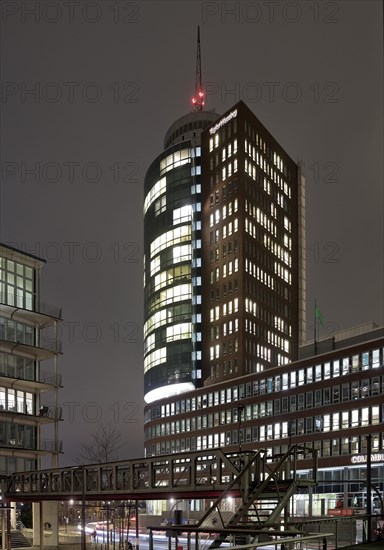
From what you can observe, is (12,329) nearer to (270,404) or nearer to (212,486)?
(212,486)

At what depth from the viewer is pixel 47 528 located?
190 ft

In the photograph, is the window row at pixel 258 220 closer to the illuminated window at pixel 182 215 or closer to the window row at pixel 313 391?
the illuminated window at pixel 182 215

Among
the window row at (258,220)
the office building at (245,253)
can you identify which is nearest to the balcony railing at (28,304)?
the office building at (245,253)

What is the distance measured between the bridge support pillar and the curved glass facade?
89.4 m

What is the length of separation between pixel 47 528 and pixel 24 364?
48.2ft

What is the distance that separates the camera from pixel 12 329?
6406 centimetres

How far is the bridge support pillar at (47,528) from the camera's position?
54.0 meters

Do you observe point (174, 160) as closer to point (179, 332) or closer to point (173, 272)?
point (173, 272)

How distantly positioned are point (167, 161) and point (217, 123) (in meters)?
16.2

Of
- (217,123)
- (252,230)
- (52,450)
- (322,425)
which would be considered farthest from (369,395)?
(217,123)

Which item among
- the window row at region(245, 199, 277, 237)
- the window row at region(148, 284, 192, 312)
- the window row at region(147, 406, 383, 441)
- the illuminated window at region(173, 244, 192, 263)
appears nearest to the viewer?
the window row at region(147, 406, 383, 441)

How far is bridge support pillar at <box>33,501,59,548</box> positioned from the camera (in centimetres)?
5397

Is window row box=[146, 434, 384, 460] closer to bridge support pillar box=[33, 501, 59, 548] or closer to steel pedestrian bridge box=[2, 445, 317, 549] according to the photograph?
bridge support pillar box=[33, 501, 59, 548]

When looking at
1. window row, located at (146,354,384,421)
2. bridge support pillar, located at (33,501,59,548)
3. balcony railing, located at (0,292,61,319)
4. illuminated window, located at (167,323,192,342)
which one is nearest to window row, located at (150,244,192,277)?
illuminated window, located at (167,323,192,342)
